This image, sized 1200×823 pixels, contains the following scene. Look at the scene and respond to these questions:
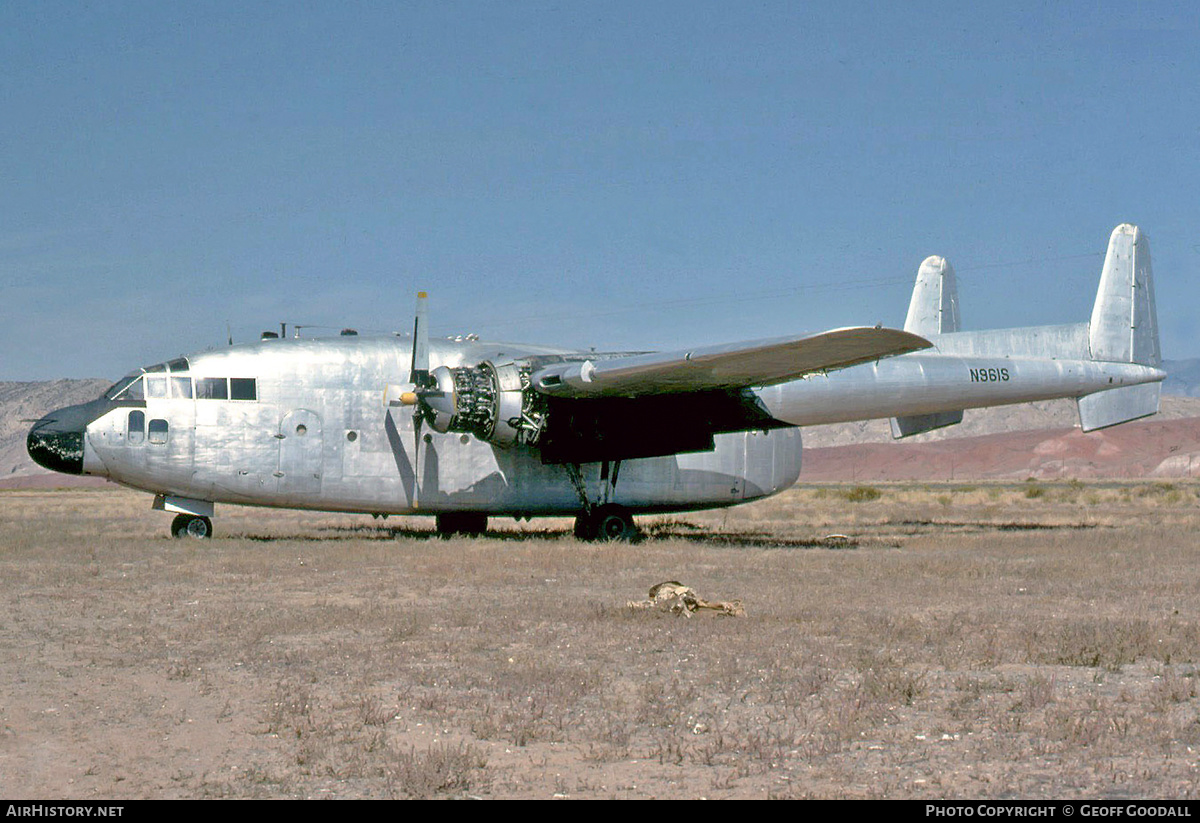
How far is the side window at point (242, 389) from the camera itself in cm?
2127

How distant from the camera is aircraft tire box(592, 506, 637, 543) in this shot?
76.9 ft

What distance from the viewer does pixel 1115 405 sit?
27.4 m

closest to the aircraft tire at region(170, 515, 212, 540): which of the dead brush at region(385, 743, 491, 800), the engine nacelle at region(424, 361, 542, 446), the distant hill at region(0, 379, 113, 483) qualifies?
the engine nacelle at region(424, 361, 542, 446)

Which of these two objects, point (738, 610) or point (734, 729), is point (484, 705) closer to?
point (734, 729)

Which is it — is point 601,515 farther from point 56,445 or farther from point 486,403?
point 56,445

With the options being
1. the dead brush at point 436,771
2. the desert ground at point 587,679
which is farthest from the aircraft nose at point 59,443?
the dead brush at point 436,771

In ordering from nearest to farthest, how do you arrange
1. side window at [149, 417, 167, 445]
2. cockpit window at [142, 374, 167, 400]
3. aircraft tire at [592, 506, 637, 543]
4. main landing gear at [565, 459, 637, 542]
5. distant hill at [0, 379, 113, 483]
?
1. side window at [149, 417, 167, 445]
2. cockpit window at [142, 374, 167, 400]
3. main landing gear at [565, 459, 637, 542]
4. aircraft tire at [592, 506, 637, 543]
5. distant hill at [0, 379, 113, 483]

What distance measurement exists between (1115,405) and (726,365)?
12.7 metres

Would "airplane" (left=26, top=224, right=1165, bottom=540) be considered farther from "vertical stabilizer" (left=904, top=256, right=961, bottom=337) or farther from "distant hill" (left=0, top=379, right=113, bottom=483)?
"distant hill" (left=0, top=379, right=113, bottom=483)

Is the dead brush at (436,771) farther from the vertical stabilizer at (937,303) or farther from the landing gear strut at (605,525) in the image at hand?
the vertical stabilizer at (937,303)

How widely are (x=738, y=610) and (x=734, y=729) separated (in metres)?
4.86

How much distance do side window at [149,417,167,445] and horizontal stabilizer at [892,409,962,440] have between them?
52.4 feet

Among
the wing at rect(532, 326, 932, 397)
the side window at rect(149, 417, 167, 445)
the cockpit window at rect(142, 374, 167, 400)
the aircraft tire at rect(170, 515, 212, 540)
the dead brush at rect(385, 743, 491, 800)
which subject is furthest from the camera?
the aircraft tire at rect(170, 515, 212, 540)

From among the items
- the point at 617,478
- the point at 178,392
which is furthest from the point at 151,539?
the point at 617,478
